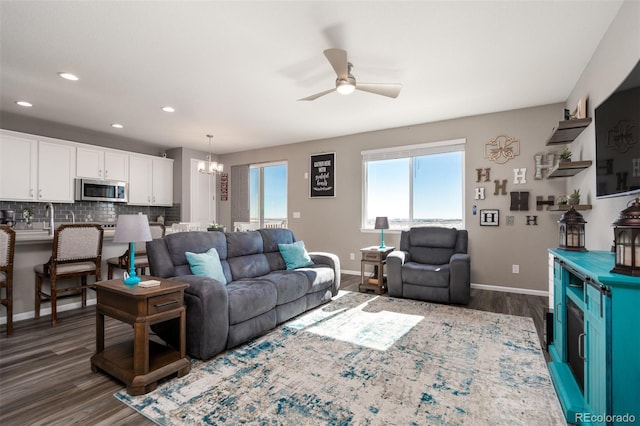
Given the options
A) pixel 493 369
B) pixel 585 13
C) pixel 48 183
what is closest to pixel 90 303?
pixel 48 183

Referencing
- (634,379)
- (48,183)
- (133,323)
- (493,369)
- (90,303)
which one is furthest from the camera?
(48,183)

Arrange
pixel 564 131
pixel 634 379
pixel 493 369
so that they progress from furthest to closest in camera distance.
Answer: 1. pixel 564 131
2. pixel 493 369
3. pixel 634 379

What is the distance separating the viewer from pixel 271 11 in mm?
2439

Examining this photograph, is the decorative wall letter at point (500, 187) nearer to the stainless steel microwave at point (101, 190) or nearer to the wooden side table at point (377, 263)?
the wooden side table at point (377, 263)

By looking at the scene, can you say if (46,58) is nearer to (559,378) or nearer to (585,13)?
(585,13)

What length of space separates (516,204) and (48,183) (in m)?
7.42

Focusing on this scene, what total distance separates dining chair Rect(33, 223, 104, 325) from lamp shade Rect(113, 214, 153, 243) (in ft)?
4.56

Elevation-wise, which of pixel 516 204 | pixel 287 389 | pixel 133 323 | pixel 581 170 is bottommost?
pixel 287 389

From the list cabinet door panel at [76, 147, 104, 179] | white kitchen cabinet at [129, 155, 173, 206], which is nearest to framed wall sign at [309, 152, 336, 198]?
white kitchen cabinet at [129, 155, 173, 206]

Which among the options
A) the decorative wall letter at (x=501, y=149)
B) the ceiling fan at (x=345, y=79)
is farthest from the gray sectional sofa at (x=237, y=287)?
the decorative wall letter at (x=501, y=149)

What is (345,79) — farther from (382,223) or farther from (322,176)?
(322,176)

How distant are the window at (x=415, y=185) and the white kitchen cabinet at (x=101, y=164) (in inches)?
187

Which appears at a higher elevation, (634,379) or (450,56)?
(450,56)

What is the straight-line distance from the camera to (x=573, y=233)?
242cm
